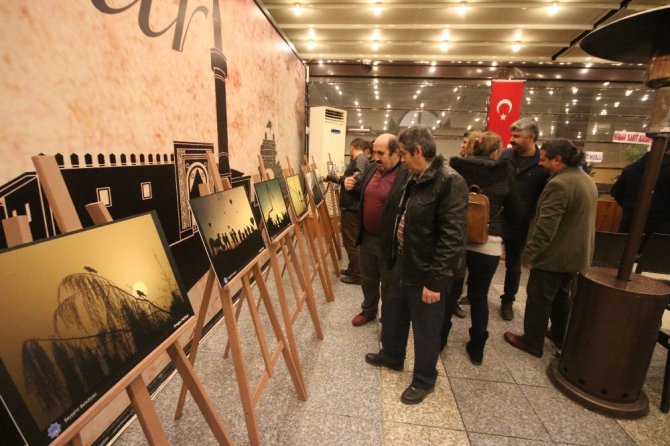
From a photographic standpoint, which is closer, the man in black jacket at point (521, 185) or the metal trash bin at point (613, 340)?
the metal trash bin at point (613, 340)

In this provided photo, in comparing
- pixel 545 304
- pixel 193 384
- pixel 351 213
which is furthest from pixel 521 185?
pixel 193 384

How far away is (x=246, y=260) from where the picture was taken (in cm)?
158

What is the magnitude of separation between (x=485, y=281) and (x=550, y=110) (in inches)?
230

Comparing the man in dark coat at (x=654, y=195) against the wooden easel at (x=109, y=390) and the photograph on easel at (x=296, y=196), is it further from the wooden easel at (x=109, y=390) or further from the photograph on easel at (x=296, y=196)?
the wooden easel at (x=109, y=390)

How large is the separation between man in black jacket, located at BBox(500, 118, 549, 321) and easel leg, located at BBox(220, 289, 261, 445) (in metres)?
2.33

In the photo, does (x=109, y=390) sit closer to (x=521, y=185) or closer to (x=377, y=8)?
(x=521, y=185)

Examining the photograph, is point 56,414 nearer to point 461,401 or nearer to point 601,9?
point 461,401

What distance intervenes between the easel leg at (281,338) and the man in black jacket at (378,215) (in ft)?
2.58

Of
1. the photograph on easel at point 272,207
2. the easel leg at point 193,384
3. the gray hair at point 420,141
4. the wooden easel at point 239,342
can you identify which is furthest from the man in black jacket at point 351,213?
the easel leg at point 193,384

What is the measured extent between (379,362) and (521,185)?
195 centimetres

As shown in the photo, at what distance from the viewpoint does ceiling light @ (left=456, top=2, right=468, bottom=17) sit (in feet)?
16.1

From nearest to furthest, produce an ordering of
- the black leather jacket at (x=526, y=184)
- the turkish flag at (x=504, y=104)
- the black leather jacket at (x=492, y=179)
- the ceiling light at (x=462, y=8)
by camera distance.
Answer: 1. the black leather jacket at (x=492, y=179)
2. the black leather jacket at (x=526, y=184)
3. the ceiling light at (x=462, y=8)
4. the turkish flag at (x=504, y=104)

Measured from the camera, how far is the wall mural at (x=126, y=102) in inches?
50.4

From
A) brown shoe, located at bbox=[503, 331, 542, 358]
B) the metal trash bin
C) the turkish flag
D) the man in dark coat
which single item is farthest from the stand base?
the turkish flag
